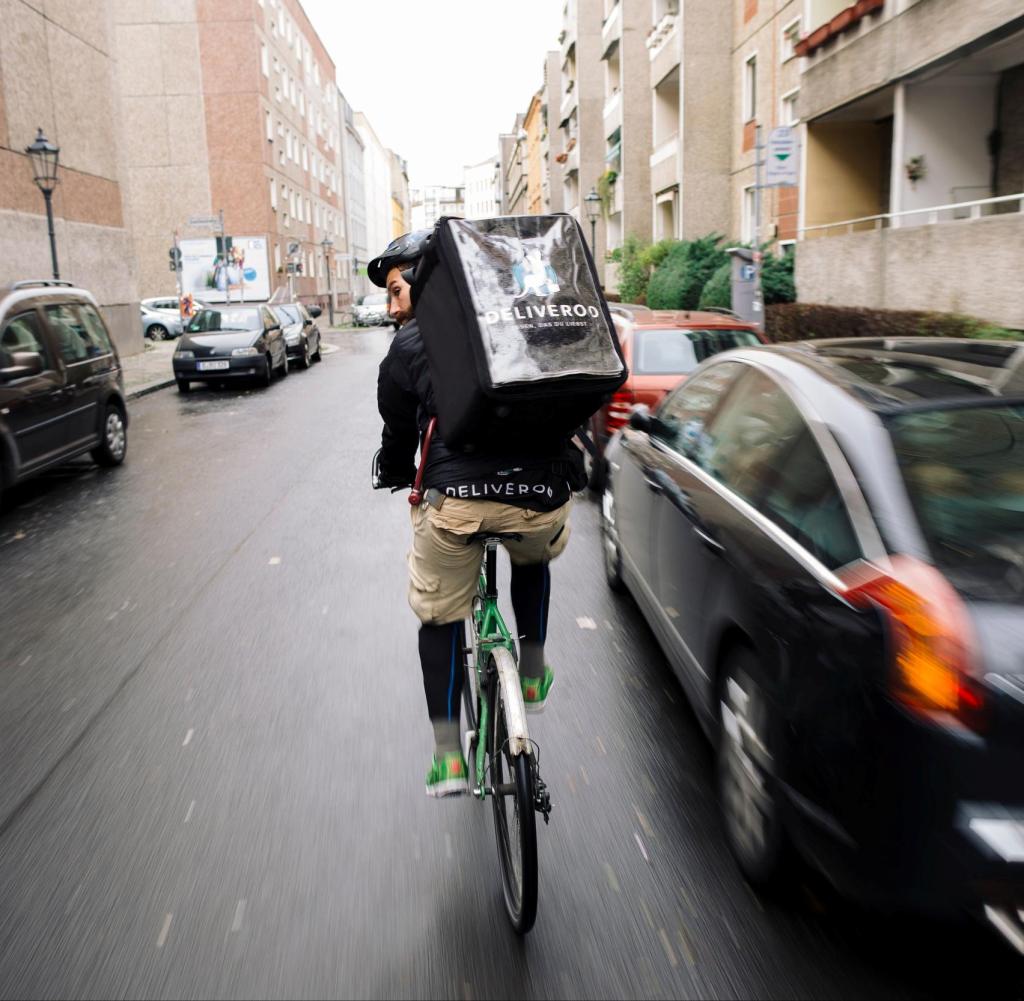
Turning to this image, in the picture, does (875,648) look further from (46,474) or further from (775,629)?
(46,474)

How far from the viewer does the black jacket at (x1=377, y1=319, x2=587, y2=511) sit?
2.89 m

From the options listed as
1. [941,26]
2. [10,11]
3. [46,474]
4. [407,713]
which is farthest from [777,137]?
[10,11]

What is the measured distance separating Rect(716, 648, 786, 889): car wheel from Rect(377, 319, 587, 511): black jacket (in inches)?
30.5

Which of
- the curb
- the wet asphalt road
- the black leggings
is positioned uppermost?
the black leggings

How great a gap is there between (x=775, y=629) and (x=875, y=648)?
0.47 m

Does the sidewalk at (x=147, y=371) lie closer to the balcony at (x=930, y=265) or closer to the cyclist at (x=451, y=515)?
the balcony at (x=930, y=265)

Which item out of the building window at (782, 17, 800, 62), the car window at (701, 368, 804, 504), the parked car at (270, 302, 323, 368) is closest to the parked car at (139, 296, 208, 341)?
the parked car at (270, 302, 323, 368)

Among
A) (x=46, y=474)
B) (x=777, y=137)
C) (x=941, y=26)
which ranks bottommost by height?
(x=46, y=474)

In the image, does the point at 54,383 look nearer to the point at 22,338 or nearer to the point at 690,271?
the point at 22,338

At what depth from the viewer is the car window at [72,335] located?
32.1ft

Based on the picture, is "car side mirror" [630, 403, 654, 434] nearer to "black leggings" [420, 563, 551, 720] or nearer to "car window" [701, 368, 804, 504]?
"car window" [701, 368, 804, 504]

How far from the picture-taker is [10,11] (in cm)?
2158

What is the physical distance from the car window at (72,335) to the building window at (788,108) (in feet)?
59.9

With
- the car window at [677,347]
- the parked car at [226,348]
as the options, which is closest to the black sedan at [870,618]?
the car window at [677,347]
